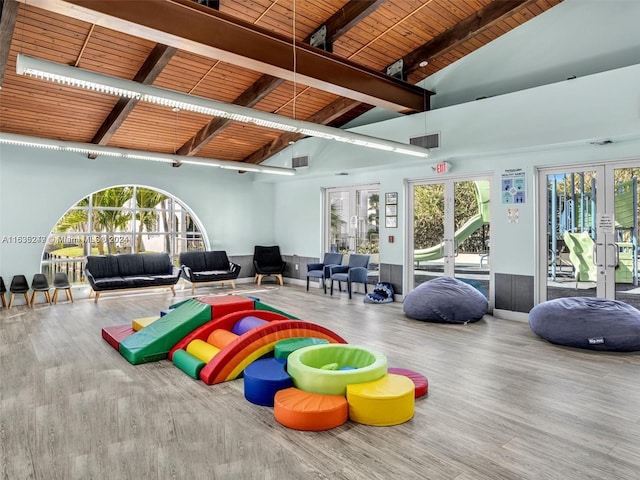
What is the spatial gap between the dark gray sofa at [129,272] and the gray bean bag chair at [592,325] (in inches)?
284

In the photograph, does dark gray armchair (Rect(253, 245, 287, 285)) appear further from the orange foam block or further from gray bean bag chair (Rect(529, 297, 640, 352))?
the orange foam block

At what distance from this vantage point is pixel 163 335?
471cm

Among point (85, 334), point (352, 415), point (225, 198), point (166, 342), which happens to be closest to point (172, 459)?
point (352, 415)

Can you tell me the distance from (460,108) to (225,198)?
20.8ft

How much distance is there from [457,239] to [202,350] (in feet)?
17.0

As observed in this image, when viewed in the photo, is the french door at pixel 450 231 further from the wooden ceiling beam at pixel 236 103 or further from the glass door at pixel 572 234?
the wooden ceiling beam at pixel 236 103

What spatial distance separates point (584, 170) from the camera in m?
6.30

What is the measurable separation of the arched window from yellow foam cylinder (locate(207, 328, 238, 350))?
5.90 meters

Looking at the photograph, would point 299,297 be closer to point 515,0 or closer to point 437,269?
point 437,269

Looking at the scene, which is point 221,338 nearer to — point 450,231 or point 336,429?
point 336,429

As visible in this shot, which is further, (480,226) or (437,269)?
(437,269)

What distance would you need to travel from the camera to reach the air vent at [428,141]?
7348mm

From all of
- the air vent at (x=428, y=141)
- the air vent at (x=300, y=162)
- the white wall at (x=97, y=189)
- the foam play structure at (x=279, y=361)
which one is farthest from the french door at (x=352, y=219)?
the foam play structure at (x=279, y=361)

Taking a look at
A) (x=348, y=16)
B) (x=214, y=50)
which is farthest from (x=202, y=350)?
(x=348, y=16)
